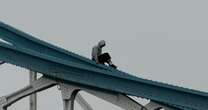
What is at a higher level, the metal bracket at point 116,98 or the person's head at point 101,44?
the person's head at point 101,44

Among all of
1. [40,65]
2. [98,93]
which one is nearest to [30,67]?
[40,65]

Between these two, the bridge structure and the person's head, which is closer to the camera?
the bridge structure

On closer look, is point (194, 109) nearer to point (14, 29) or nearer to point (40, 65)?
point (40, 65)

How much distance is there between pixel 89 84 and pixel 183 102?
2.80 metres

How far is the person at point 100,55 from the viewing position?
1265 inches

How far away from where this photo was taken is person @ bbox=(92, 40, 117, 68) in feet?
105

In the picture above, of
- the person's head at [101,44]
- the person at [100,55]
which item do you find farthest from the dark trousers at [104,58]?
the person's head at [101,44]

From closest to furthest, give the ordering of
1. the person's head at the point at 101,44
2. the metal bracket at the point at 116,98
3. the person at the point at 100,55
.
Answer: the metal bracket at the point at 116,98 → the person's head at the point at 101,44 → the person at the point at 100,55

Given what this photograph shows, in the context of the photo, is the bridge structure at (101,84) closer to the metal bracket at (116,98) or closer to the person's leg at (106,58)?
the metal bracket at (116,98)

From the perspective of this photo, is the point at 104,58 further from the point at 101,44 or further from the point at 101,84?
the point at 101,84

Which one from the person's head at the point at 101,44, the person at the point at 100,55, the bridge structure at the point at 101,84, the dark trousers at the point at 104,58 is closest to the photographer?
the bridge structure at the point at 101,84

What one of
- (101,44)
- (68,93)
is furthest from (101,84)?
(101,44)

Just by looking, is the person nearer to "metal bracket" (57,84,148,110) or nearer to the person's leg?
the person's leg

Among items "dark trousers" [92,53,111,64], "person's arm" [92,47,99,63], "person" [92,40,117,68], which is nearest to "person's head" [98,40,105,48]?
"person" [92,40,117,68]
